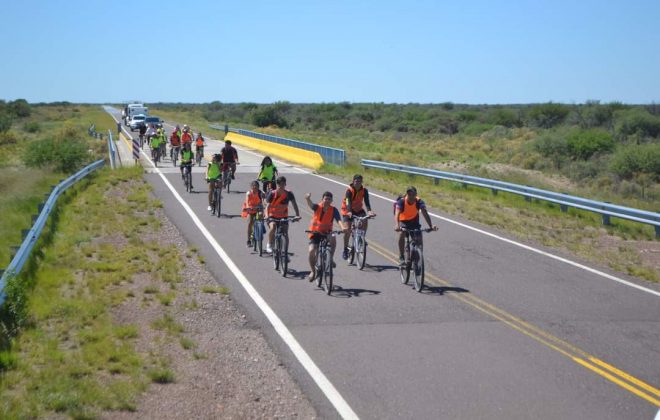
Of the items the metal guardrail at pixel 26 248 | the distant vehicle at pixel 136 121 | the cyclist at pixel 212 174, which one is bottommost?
the distant vehicle at pixel 136 121

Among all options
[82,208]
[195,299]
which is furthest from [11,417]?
[82,208]

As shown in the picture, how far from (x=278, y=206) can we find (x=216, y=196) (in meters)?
7.38

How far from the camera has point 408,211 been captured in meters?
13.4

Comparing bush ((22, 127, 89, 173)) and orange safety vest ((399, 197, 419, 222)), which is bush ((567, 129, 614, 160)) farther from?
orange safety vest ((399, 197, 419, 222))

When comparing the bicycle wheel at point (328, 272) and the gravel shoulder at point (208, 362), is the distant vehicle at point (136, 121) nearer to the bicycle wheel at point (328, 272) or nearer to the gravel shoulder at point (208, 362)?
the gravel shoulder at point (208, 362)

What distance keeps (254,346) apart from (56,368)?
2.37 m

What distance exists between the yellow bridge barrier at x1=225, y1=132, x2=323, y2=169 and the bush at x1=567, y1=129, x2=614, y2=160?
21504mm

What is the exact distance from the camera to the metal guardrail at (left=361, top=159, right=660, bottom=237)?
18.8 meters

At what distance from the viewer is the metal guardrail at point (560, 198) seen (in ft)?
61.8

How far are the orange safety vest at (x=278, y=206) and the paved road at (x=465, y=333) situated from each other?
105 cm

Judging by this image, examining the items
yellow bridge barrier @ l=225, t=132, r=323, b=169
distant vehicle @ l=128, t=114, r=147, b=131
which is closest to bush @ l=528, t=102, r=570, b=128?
distant vehicle @ l=128, t=114, r=147, b=131

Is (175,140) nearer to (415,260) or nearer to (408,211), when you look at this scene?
(408,211)

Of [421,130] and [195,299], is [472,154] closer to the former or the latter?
[421,130]

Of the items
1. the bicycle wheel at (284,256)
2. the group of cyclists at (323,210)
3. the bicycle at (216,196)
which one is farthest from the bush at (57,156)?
the bicycle wheel at (284,256)
